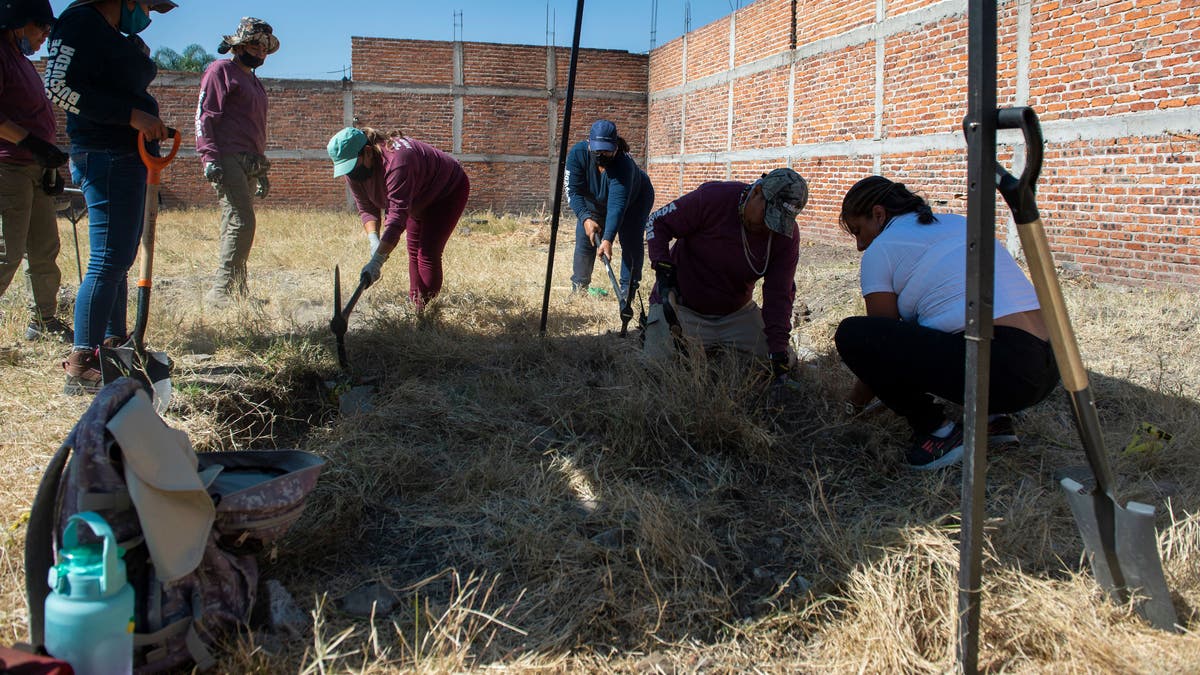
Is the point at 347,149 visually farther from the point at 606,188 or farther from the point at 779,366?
the point at 779,366

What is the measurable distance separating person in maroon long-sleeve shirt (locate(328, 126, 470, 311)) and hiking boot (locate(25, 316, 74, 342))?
1.57 meters

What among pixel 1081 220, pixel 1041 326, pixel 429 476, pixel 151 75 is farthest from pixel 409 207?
pixel 1081 220

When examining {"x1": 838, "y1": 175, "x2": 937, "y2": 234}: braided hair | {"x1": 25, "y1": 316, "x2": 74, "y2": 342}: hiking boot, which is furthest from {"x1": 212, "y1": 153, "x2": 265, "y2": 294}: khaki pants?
{"x1": 838, "y1": 175, "x2": 937, "y2": 234}: braided hair

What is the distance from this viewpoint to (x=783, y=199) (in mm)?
3375

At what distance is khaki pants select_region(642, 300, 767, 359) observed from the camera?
3.85 m

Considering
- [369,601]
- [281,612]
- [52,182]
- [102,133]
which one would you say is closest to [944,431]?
[369,601]

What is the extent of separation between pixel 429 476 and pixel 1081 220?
7045 millimetres

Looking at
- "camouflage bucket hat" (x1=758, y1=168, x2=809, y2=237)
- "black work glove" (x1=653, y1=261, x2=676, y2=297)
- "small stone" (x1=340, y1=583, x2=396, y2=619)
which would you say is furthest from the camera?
"black work glove" (x1=653, y1=261, x2=676, y2=297)

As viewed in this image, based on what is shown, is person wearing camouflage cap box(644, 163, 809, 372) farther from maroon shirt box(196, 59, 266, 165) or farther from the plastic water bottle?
maroon shirt box(196, 59, 266, 165)

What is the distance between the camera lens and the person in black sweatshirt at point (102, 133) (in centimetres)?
312

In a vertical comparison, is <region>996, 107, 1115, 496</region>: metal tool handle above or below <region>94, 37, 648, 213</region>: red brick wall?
below

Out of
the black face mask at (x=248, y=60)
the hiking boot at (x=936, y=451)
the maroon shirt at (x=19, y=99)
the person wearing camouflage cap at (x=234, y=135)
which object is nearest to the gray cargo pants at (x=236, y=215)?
the person wearing camouflage cap at (x=234, y=135)

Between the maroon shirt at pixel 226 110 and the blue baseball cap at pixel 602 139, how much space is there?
232 centimetres

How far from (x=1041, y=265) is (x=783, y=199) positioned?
185 centimetres
